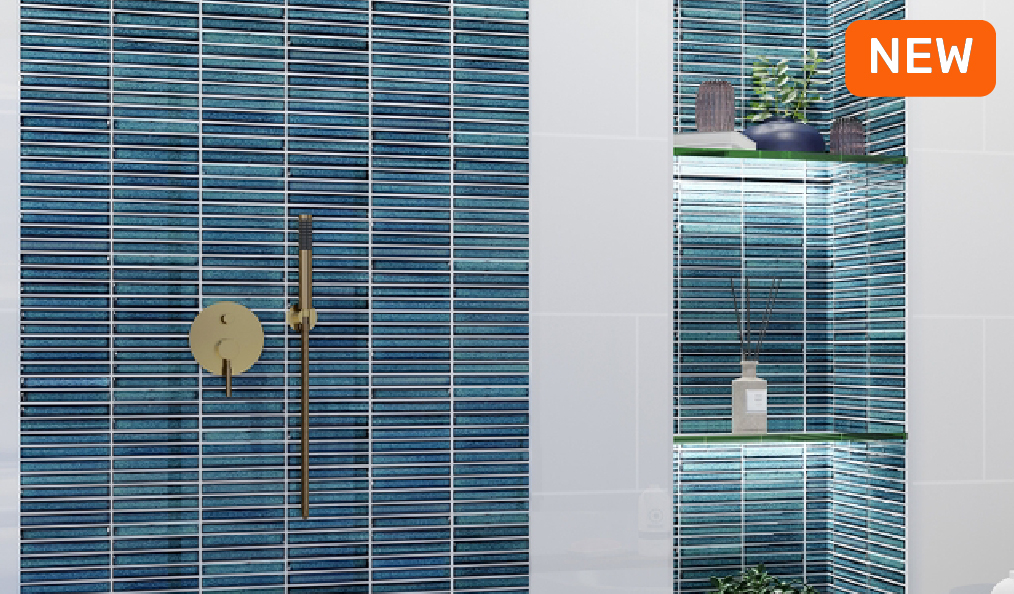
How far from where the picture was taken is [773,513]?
220cm

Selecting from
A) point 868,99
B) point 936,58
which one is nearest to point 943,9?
point 936,58

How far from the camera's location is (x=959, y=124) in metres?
1.96

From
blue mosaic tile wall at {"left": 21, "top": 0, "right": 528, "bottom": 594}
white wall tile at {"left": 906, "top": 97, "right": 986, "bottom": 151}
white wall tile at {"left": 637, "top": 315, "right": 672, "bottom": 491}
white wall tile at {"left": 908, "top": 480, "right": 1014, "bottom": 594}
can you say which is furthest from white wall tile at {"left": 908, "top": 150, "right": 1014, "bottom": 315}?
blue mosaic tile wall at {"left": 21, "top": 0, "right": 528, "bottom": 594}

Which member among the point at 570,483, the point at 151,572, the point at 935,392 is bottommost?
the point at 151,572

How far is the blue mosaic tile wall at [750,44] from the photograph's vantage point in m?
2.18

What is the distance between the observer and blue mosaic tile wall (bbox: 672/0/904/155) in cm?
218

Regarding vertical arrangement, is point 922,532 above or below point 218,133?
below

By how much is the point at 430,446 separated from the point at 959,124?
1217 millimetres

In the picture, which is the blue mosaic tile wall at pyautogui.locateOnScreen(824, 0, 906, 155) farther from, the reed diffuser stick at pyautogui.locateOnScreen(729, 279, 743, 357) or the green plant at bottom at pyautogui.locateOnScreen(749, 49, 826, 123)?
the reed diffuser stick at pyautogui.locateOnScreen(729, 279, 743, 357)

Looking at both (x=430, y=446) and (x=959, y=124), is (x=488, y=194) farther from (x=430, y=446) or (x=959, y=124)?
(x=959, y=124)

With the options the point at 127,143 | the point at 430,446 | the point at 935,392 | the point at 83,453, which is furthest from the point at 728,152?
the point at 83,453

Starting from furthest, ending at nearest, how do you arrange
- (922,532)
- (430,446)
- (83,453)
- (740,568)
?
(740,568)
(922,532)
(430,446)
(83,453)

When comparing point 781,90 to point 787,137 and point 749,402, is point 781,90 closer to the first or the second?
point 787,137

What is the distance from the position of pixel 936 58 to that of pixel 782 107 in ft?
1.11
